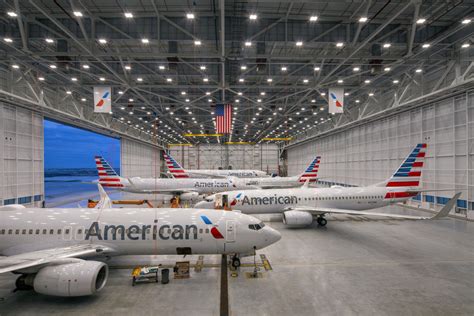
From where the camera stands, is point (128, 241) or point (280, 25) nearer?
point (128, 241)

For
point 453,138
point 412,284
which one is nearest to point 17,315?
point 412,284

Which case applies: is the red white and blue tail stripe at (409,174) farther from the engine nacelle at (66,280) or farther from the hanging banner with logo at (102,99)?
the hanging banner with logo at (102,99)

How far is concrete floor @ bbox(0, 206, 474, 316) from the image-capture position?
8.83 metres

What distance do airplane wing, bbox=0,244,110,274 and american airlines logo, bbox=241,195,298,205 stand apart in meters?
11.6

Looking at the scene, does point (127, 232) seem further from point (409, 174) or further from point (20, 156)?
point (409, 174)

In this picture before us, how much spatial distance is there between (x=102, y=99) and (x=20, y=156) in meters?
12.4

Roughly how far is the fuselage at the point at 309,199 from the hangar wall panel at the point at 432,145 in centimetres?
456

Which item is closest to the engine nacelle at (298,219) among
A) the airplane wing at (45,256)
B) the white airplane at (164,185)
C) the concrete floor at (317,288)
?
the concrete floor at (317,288)

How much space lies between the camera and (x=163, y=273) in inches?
423

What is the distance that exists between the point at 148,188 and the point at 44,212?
22.1 metres

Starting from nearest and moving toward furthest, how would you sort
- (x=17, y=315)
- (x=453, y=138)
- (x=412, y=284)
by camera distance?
(x=17, y=315) < (x=412, y=284) < (x=453, y=138)

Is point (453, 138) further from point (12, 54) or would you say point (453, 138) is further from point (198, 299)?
point (12, 54)

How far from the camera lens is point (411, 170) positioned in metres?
21.9

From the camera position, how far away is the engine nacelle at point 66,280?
866cm
